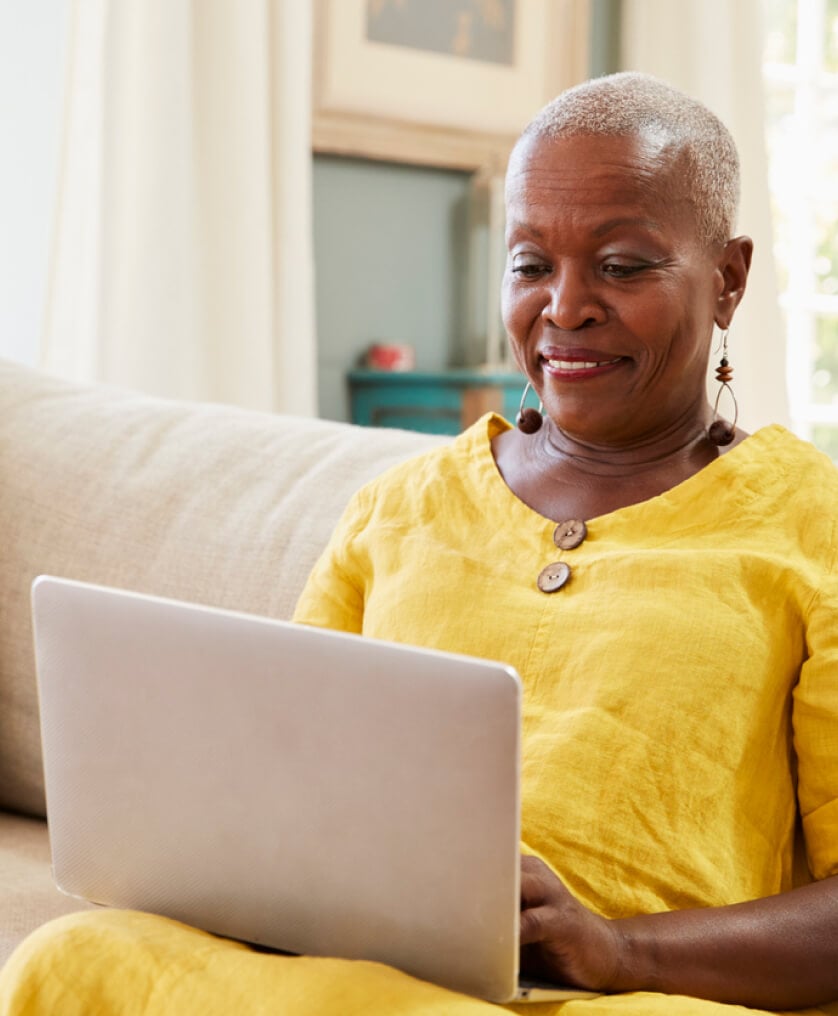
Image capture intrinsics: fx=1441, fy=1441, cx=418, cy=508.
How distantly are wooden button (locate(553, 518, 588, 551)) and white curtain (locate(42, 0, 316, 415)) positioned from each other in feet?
5.98

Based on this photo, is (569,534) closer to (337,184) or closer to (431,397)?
(431,397)

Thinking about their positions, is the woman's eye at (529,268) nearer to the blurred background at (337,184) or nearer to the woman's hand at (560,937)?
the woman's hand at (560,937)

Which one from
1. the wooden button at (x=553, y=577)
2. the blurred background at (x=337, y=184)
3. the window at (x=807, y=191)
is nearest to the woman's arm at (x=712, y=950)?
the wooden button at (x=553, y=577)

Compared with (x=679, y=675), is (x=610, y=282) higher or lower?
higher

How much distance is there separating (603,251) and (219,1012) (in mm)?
651

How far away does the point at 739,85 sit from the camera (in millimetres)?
3855

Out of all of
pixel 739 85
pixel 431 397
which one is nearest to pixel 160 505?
pixel 431 397

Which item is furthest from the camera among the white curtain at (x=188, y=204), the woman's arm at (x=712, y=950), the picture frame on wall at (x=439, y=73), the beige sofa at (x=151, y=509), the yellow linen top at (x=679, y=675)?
the picture frame on wall at (x=439, y=73)

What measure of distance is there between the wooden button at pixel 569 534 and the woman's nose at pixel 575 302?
0.16m

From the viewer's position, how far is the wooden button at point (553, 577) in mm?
1166

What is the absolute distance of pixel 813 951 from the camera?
103 centimetres

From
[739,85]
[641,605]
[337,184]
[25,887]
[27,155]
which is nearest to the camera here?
[641,605]

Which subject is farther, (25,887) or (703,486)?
(25,887)

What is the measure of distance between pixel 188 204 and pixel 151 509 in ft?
4.57
